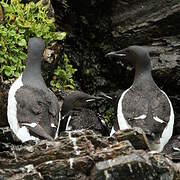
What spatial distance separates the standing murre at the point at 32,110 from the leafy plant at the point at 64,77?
6.58ft

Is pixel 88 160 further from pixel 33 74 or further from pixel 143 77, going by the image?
pixel 143 77

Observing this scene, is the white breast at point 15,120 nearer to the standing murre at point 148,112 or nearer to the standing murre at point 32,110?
the standing murre at point 32,110

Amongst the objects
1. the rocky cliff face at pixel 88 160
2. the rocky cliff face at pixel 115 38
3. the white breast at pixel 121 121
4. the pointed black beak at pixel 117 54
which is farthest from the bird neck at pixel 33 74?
the rocky cliff face at pixel 88 160

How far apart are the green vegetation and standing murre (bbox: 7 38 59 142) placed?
1306 millimetres

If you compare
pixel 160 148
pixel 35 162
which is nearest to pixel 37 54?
pixel 160 148

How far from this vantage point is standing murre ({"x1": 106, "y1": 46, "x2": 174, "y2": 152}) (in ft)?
30.8

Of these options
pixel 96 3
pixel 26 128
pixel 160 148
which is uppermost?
pixel 96 3

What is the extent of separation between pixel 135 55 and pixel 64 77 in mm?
1662

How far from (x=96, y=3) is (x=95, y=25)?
0.46m

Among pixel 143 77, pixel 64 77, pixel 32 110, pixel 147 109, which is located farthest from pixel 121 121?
pixel 64 77

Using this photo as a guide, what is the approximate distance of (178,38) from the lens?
467 inches

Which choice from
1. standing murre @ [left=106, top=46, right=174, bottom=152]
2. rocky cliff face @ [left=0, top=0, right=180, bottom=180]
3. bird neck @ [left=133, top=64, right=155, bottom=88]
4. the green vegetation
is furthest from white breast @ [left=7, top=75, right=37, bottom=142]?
bird neck @ [left=133, top=64, right=155, bottom=88]

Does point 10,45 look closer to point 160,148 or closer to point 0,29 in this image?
point 0,29

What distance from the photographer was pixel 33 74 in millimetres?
10227
